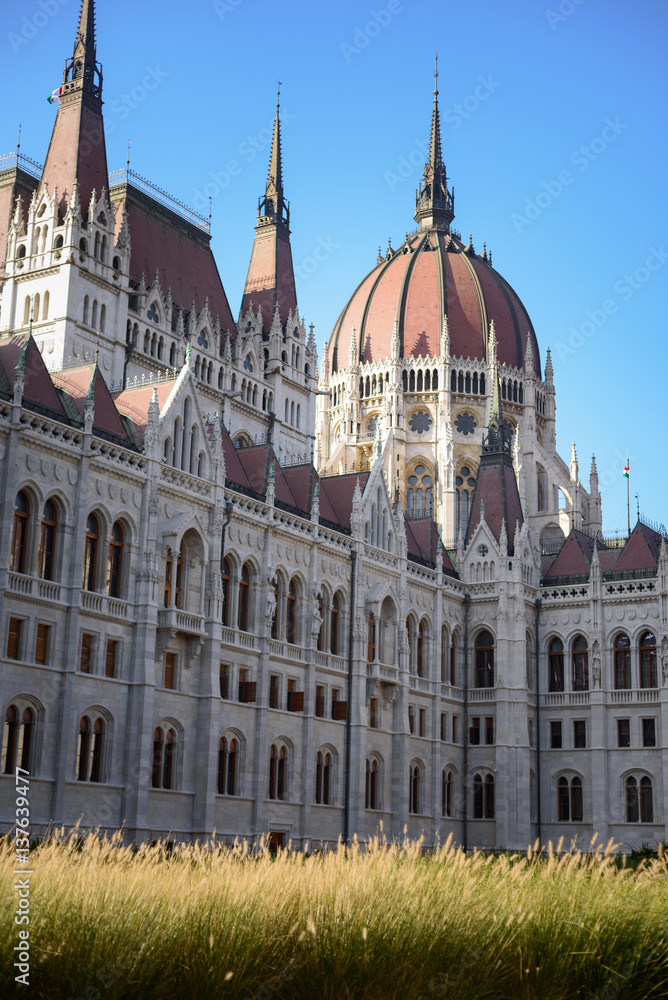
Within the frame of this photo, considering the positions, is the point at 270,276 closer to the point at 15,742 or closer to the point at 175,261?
the point at 175,261

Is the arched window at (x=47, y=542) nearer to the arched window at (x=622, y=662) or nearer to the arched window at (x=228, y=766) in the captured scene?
the arched window at (x=228, y=766)

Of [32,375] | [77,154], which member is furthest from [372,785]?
[77,154]

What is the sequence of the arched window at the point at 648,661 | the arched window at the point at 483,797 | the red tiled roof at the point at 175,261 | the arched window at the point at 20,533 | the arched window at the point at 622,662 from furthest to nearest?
the arched window at the point at 622,662
the arched window at the point at 648,661
the arched window at the point at 483,797
the red tiled roof at the point at 175,261
the arched window at the point at 20,533

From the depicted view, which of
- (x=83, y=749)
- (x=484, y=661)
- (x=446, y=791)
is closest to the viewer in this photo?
(x=83, y=749)

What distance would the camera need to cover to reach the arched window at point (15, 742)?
120 ft

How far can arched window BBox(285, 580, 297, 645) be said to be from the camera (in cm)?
5044

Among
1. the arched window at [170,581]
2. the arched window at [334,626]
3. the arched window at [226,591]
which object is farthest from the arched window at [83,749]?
the arched window at [334,626]

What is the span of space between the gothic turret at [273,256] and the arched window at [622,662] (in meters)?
25.2

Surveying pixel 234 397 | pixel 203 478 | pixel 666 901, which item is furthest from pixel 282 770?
pixel 666 901

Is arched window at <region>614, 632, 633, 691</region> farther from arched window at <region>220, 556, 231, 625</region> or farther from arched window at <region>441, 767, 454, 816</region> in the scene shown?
arched window at <region>220, 556, 231, 625</region>

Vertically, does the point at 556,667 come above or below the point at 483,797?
above

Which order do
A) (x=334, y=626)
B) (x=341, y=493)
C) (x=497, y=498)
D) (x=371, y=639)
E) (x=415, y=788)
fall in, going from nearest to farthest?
(x=334, y=626)
(x=371, y=639)
(x=341, y=493)
(x=415, y=788)
(x=497, y=498)

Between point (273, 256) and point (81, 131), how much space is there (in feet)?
55.8

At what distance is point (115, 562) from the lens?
137ft
